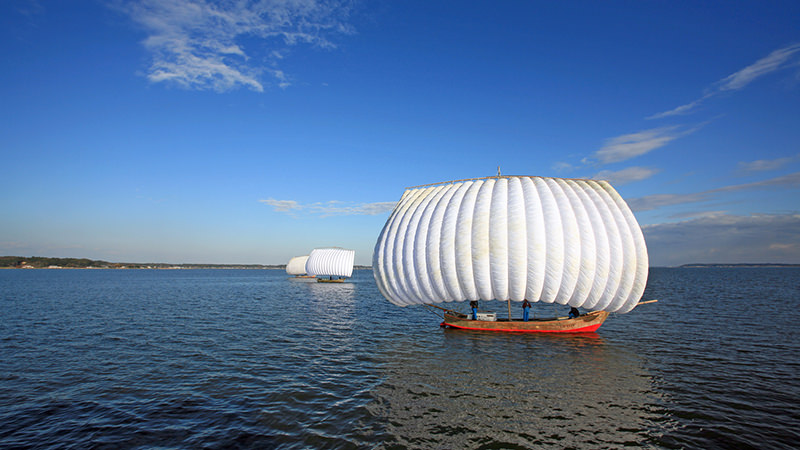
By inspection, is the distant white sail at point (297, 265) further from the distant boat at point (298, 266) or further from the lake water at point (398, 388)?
the lake water at point (398, 388)

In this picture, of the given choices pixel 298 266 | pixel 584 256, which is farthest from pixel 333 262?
pixel 584 256

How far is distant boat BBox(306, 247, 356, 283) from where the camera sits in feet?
286

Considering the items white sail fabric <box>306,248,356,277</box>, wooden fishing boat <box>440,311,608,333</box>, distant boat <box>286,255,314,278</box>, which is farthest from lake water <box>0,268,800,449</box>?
distant boat <box>286,255,314,278</box>

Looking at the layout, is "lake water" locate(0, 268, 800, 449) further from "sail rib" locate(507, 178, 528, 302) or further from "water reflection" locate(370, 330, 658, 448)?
"sail rib" locate(507, 178, 528, 302)

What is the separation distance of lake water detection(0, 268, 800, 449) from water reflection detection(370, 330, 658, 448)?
7cm

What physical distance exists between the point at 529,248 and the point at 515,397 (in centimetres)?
864

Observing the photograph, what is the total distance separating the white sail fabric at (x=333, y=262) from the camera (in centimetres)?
8709

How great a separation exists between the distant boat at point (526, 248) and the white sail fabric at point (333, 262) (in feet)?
214

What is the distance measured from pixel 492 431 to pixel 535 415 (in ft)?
6.23

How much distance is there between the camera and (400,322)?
31391 millimetres

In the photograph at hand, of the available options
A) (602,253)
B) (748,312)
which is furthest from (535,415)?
(748,312)

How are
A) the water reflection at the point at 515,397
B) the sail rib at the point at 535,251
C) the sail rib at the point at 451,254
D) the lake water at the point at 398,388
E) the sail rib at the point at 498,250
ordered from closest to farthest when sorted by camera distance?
the water reflection at the point at 515,397 < the lake water at the point at 398,388 < the sail rib at the point at 535,251 < the sail rib at the point at 498,250 < the sail rib at the point at 451,254

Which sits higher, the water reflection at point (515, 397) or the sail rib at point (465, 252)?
the sail rib at point (465, 252)

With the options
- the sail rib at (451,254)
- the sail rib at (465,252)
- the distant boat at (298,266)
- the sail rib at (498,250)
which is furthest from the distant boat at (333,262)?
the sail rib at (498,250)
